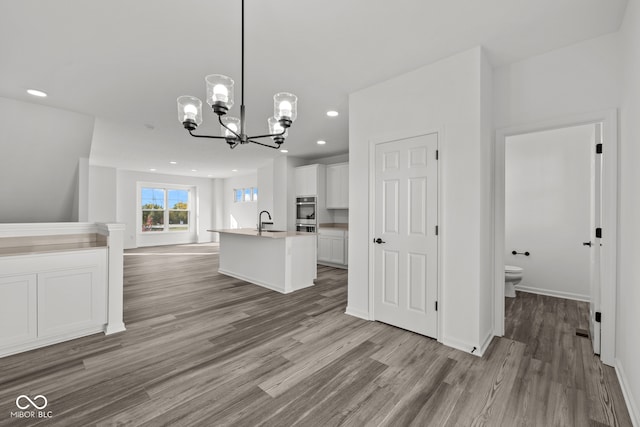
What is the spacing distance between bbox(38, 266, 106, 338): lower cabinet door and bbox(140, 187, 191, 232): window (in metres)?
7.72

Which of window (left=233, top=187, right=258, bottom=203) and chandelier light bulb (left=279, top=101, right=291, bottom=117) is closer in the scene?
chandelier light bulb (left=279, top=101, right=291, bottom=117)

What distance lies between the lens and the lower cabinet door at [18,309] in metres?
2.41

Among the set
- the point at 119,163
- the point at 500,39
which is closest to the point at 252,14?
the point at 500,39

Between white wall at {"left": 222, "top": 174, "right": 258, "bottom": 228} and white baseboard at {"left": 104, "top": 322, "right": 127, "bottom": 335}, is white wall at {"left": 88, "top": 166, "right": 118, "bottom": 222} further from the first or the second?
white baseboard at {"left": 104, "top": 322, "right": 127, "bottom": 335}

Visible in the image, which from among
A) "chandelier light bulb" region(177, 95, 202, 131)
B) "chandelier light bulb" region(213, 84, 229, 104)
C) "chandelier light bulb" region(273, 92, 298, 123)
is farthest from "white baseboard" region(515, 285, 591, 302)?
"chandelier light bulb" region(177, 95, 202, 131)

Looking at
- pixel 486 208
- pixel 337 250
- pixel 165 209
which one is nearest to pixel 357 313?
pixel 486 208

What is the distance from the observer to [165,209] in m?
10.2

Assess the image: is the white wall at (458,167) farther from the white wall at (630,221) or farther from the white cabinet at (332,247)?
the white cabinet at (332,247)

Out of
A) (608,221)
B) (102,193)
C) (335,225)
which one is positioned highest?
(102,193)

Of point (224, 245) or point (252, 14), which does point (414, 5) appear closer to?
point (252, 14)

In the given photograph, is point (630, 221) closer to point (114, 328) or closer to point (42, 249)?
point (114, 328)

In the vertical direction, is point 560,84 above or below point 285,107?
above

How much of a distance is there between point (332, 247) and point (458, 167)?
4.10 metres

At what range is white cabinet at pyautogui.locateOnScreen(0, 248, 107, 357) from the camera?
2441mm
